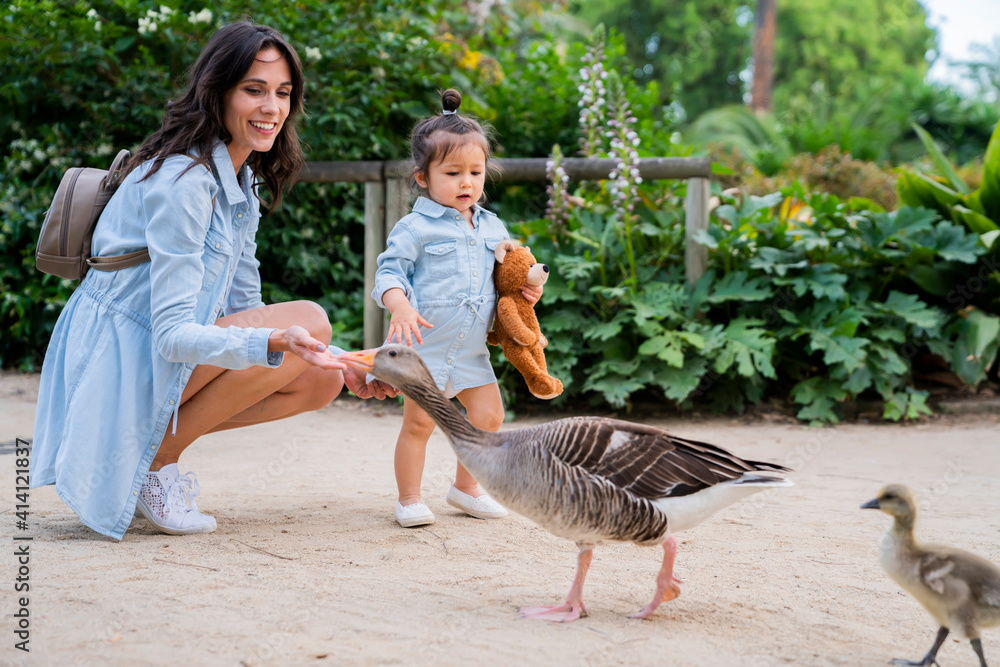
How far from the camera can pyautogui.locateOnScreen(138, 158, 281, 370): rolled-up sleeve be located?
3133 millimetres

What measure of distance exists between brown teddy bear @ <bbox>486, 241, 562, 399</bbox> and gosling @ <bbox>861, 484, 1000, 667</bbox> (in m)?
1.79

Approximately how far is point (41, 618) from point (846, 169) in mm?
12121

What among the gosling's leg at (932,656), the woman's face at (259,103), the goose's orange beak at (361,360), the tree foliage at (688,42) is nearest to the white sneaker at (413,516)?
the goose's orange beak at (361,360)

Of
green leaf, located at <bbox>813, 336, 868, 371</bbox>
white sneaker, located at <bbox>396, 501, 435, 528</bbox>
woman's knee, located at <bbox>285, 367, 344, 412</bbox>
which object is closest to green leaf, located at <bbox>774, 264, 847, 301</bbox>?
green leaf, located at <bbox>813, 336, 868, 371</bbox>

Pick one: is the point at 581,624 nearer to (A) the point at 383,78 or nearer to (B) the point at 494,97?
(A) the point at 383,78

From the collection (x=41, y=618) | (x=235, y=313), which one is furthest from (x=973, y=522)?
(x=41, y=618)

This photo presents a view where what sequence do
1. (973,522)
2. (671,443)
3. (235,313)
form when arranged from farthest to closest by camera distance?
(973,522) < (235,313) < (671,443)

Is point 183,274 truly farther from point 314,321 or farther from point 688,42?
point 688,42

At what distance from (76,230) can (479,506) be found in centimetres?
221

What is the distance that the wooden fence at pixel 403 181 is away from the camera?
690 cm

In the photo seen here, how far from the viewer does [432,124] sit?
386 cm

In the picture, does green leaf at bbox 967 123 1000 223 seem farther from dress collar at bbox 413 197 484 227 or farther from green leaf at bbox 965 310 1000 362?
dress collar at bbox 413 197 484 227

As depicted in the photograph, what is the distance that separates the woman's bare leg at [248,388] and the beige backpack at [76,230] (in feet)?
1.80

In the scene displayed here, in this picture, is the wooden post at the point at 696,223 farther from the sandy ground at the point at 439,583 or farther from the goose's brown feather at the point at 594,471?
the goose's brown feather at the point at 594,471
